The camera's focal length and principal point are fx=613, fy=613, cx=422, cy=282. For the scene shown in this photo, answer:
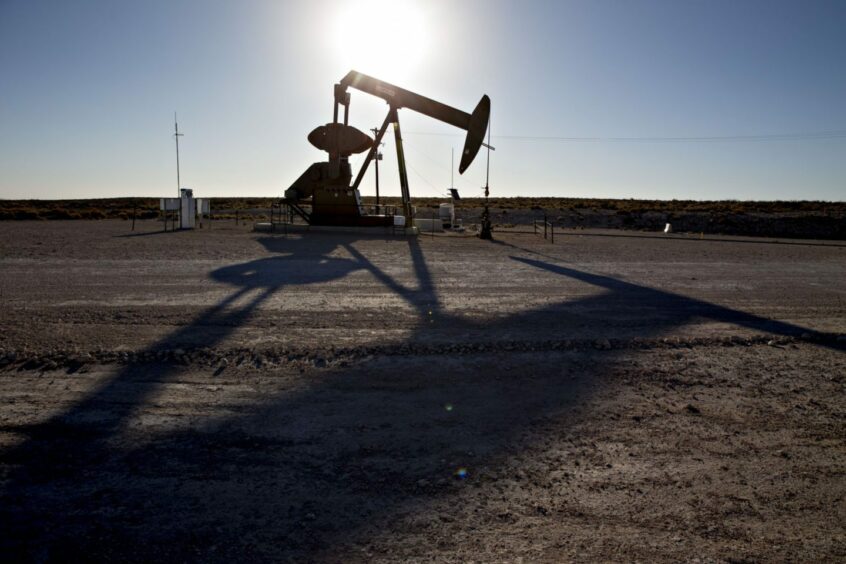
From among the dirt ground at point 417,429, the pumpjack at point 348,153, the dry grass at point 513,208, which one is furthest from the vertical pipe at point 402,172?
the dirt ground at point 417,429

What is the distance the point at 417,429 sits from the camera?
4246 mm

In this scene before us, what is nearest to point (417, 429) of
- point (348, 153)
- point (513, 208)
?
point (348, 153)

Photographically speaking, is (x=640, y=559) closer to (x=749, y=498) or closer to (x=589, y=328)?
(x=749, y=498)

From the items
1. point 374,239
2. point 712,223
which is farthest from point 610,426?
point 712,223

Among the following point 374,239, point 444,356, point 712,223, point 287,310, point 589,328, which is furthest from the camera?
point 712,223

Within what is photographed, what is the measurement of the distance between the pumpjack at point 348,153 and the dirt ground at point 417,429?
17049 mm

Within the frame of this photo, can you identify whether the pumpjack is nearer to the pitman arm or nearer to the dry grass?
the pitman arm

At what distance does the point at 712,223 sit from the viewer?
145ft

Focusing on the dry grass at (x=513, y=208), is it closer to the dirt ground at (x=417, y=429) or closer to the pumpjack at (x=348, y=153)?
the pumpjack at (x=348, y=153)

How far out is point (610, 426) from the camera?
4340 mm

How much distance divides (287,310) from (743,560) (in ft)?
21.7

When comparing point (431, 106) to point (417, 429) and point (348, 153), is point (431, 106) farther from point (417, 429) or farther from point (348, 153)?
point (417, 429)

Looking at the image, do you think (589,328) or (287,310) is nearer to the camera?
(589,328)

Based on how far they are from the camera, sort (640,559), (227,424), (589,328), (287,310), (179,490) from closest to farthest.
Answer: (640,559), (179,490), (227,424), (589,328), (287,310)
